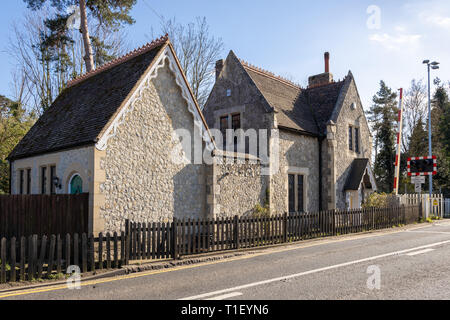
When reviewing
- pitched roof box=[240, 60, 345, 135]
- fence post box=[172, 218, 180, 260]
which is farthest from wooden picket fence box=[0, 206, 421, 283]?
pitched roof box=[240, 60, 345, 135]

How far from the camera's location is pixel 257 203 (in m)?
16.6

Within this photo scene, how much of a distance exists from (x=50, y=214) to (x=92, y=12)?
16.9 m

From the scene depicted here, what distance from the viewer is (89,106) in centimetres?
1416

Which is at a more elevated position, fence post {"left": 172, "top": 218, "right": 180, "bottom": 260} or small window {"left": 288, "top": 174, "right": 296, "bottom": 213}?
small window {"left": 288, "top": 174, "right": 296, "bottom": 213}

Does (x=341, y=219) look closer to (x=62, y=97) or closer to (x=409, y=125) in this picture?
(x=62, y=97)

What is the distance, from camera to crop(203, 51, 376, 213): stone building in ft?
61.1

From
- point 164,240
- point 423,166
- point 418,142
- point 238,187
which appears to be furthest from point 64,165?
point 418,142

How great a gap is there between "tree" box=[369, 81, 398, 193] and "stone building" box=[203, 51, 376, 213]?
17.5 metres

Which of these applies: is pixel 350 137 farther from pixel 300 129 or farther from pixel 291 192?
pixel 291 192

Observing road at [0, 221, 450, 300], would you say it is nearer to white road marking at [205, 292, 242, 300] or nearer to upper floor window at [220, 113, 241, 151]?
white road marking at [205, 292, 242, 300]

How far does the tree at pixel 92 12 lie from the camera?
72.4ft

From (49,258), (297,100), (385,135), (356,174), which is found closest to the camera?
(49,258)

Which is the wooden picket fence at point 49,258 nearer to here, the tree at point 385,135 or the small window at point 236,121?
the small window at point 236,121
